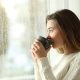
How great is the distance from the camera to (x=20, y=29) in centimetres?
161

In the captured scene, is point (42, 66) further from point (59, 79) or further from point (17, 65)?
point (17, 65)

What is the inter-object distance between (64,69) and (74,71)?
0.08 m

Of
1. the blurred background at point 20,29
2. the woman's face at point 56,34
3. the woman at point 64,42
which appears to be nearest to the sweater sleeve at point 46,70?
the woman at point 64,42

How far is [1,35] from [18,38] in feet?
0.39

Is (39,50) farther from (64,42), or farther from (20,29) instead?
(20,29)

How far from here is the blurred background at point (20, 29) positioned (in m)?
1.58

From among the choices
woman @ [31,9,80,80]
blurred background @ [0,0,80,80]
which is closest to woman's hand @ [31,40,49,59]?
woman @ [31,9,80,80]

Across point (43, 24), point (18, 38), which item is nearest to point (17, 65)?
point (18, 38)

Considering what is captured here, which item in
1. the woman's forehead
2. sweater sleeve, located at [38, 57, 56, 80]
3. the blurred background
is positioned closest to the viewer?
sweater sleeve, located at [38, 57, 56, 80]

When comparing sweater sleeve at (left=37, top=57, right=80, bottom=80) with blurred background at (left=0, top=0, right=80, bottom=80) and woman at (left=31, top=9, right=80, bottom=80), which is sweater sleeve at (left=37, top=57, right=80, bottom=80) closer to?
woman at (left=31, top=9, right=80, bottom=80)

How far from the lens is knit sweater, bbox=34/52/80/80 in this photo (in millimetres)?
1126

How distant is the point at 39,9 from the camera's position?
1.63 meters

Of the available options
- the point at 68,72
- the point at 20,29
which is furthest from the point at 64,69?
the point at 20,29

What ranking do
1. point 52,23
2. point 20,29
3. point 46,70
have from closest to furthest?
point 46,70
point 52,23
point 20,29
